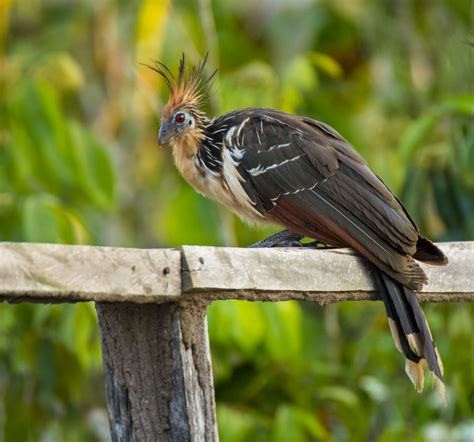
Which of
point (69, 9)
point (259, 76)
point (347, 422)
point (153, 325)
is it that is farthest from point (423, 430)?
point (69, 9)

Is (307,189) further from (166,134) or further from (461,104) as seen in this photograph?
(461,104)

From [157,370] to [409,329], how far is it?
1150mm

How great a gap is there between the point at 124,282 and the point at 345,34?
8.97 meters

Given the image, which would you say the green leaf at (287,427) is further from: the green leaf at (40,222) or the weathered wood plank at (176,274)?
the weathered wood plank at (176,274)

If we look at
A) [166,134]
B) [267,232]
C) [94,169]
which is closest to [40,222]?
[166,134]

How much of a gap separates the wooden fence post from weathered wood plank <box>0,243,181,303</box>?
4.9 inches

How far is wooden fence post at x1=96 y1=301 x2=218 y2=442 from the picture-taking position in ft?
9.71

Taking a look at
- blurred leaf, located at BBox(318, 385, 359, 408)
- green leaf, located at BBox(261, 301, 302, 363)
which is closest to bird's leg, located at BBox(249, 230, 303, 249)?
green leaf, located at BBox(261, 301, 302, 363)

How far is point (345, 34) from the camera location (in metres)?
11.4

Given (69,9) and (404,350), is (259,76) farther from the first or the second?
(69,9)

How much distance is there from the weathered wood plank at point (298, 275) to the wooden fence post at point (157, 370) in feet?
0.35

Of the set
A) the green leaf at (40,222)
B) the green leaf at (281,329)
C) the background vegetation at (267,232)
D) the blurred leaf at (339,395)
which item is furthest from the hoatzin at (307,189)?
the blurred leaf at (339,395)

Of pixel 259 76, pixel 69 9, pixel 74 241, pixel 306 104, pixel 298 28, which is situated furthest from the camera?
pixel 69 9

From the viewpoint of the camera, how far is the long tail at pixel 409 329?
3771mm
